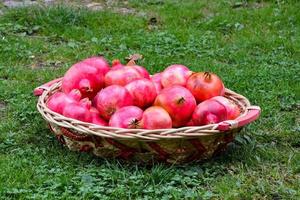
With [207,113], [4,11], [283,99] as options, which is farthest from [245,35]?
[207,113]

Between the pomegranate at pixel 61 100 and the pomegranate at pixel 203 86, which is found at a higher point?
the pomegranate at pixel 203 86

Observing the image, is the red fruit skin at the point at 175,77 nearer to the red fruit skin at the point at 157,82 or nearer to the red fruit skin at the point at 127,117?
the red fruit skin at the point at 157,82

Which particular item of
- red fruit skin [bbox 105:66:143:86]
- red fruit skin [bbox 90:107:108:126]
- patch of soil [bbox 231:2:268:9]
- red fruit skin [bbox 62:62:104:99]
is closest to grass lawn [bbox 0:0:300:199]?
patch of soil [bbox 231:2:268:9]

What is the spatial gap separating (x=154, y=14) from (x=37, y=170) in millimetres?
3638

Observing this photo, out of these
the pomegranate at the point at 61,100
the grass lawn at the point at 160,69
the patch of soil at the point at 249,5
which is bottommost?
the patch of soil at the point at 249,5

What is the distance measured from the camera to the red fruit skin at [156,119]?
3.43m

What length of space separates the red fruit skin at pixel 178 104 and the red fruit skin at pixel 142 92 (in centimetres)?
Answer: 7

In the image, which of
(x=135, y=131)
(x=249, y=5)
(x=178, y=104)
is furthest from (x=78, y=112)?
(x=249, y=5)

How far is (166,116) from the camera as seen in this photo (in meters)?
3.46

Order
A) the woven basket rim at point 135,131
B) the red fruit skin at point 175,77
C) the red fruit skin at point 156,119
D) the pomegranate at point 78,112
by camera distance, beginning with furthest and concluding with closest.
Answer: the red fruit skin at point 175,77, the pomegranate at point 78,112, the red fruit skin at point 156,119, the woven basket rim at point 135,131

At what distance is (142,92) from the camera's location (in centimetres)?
363

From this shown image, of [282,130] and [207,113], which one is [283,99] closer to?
[282,130]

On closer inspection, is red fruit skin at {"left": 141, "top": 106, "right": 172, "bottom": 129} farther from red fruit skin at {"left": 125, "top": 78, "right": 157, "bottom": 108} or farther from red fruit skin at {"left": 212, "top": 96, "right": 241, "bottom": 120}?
red fruit skin at {"left": 212, "top": 96, "right": 241, "bottom": 120}

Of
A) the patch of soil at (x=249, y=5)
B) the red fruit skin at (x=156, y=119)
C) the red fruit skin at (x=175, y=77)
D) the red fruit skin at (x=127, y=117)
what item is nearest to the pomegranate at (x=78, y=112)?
the red fruit skin at (x=127, y=117)
